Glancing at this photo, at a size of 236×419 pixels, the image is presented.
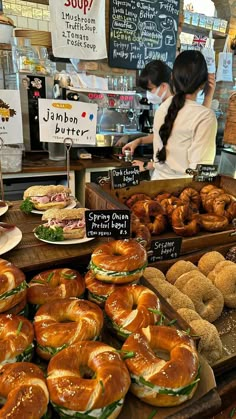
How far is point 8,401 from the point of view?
2.18ft

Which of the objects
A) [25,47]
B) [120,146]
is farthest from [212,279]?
[25,47]

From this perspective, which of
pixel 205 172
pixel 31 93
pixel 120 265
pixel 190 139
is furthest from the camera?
pixel 31 93

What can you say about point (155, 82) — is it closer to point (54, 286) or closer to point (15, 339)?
point (54, 286)

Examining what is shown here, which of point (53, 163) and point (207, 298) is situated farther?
point (53, 163)

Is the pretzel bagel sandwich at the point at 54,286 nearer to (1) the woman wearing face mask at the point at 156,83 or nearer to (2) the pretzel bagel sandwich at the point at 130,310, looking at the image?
(2) the pretzel bagel sandwich at the point at 130,310

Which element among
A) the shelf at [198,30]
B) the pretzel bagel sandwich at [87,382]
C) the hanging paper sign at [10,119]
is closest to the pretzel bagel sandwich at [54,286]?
the pretzel bagel sandwich at [87,382]

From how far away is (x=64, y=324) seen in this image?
2.87ft

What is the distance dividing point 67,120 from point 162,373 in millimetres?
1598

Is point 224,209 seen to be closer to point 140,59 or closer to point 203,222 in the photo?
point 203,222

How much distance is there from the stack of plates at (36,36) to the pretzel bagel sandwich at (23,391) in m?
3.59

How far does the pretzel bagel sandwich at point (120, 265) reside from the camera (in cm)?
104

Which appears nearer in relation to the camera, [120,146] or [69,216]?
[69,216]

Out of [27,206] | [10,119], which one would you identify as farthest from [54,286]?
[10,119]

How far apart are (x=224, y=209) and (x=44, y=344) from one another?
156cm
